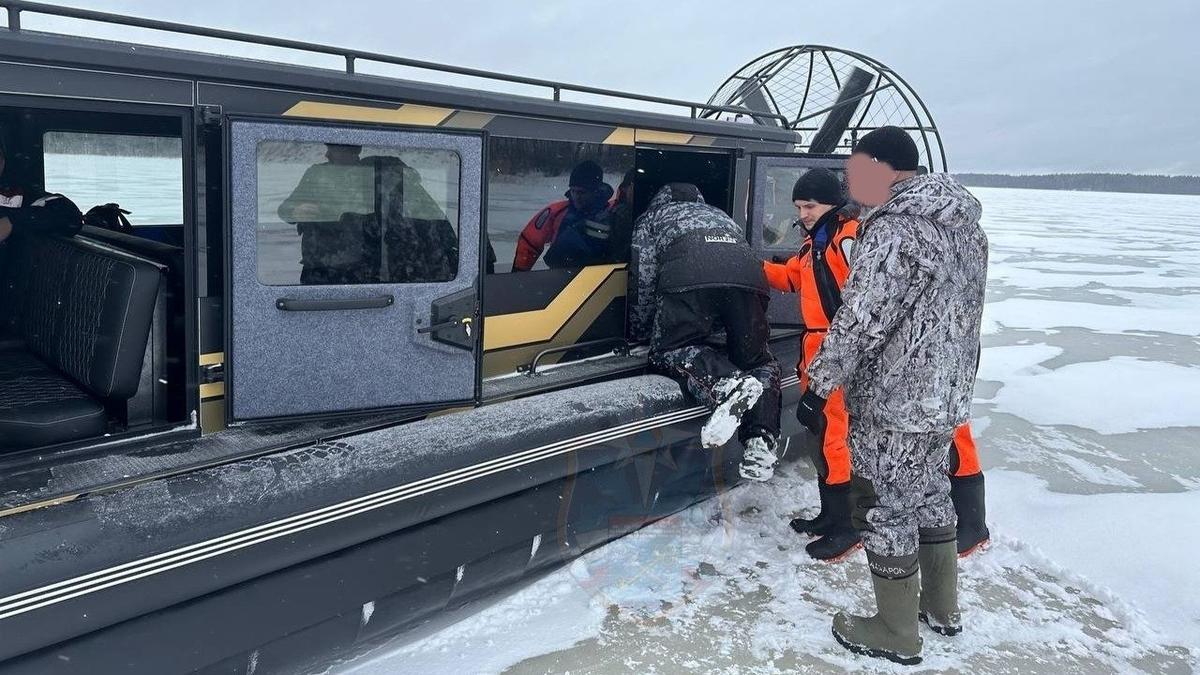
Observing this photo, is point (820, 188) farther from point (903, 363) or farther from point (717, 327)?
point (903, 363)

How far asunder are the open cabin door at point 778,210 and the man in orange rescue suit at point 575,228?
0.86m

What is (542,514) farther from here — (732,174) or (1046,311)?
(1046,311)

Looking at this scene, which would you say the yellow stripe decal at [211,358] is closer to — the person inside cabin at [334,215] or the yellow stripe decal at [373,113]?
the person inside cabin at [334,215]

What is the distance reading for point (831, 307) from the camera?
368cm

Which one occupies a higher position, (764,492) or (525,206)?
(525,206)

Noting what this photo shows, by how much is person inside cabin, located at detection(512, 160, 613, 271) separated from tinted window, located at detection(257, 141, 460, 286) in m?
0.80

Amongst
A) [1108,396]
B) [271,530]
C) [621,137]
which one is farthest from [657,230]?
[1108,396]

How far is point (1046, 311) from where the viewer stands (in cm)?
1074

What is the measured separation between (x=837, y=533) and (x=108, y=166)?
12.8 feet

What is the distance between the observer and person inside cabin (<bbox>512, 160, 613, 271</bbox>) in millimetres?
3902

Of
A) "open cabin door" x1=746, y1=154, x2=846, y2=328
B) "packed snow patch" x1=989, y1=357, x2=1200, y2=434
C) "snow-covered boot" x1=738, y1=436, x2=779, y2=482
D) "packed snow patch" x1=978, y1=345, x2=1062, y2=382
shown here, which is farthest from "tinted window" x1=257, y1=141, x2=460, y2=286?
"packed snow patch" x1=978, y1=345, x2=1062, y2=382

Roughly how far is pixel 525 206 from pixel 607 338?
0.91 metres

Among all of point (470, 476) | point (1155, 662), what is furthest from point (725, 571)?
point (1155, 662)

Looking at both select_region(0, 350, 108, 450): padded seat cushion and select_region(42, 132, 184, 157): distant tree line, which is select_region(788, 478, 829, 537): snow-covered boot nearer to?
select_region(0, 350, 108, 450): padded seat cushion
